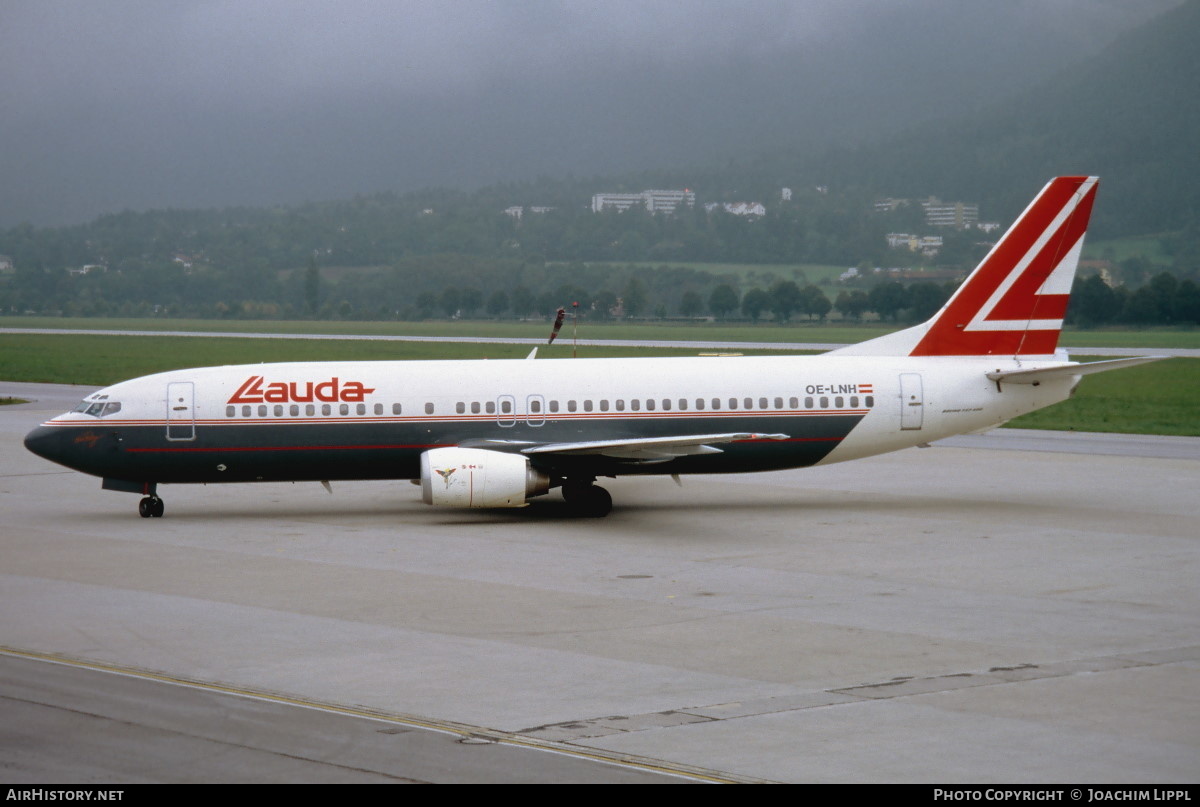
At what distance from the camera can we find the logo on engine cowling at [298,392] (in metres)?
29.5

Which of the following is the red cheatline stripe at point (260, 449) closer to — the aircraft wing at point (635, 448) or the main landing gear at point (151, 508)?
the main landing gear at point (151, 508)

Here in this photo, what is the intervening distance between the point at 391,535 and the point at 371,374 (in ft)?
13.7

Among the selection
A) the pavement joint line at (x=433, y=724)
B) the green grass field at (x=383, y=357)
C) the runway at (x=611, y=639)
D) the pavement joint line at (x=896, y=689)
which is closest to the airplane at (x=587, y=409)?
the runway at (x=611, y=639)

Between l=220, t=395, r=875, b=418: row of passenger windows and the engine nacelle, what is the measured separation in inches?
69.5

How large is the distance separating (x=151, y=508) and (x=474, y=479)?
7.47m

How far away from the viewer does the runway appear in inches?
522

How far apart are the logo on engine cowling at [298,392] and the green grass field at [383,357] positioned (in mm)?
27870

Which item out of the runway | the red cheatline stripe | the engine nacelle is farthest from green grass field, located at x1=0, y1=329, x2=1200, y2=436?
the red cheatline stripe

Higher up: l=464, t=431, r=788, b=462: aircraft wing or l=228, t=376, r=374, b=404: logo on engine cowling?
l=228, t=376, r=374, b=404: logo on engine cowling

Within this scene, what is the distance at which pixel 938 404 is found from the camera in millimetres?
30922

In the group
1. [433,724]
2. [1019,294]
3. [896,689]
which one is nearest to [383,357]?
[1019,294]

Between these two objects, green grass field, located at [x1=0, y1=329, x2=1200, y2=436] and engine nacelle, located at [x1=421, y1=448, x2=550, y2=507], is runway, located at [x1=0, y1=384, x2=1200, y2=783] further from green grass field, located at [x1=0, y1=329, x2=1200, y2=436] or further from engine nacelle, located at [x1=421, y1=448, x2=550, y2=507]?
green grass field, located at [x1=0, y1=329, x2=1200, y2=436]

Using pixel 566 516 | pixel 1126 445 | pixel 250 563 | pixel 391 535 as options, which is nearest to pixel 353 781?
pixel 250 563

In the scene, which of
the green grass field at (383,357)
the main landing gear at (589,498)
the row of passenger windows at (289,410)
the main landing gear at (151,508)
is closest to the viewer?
the row of passenger windows at (289,410)
